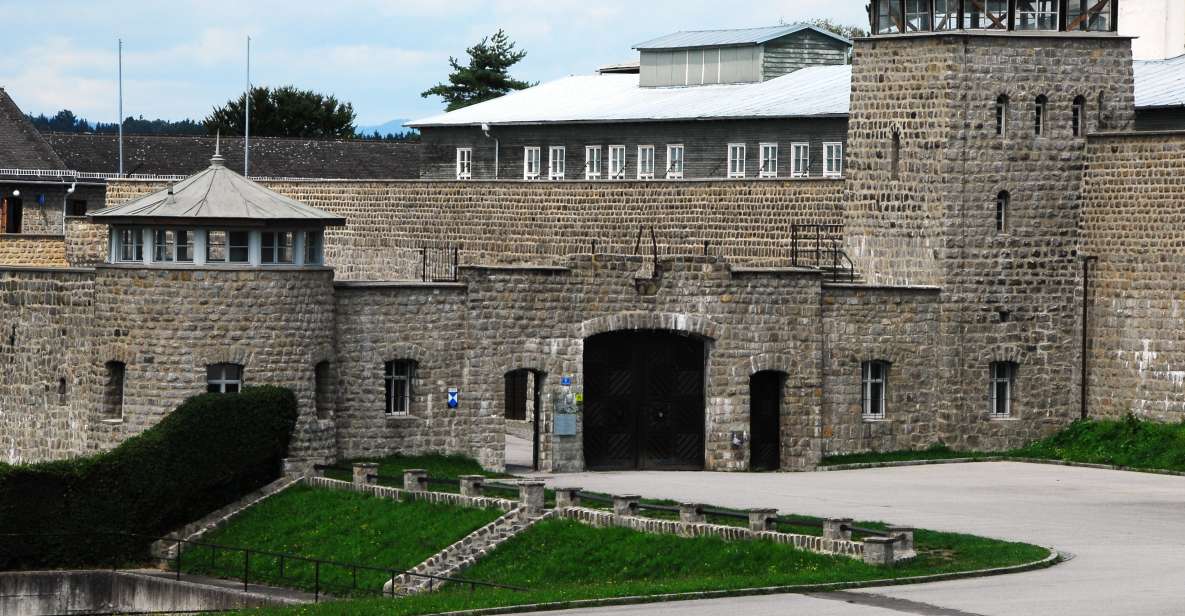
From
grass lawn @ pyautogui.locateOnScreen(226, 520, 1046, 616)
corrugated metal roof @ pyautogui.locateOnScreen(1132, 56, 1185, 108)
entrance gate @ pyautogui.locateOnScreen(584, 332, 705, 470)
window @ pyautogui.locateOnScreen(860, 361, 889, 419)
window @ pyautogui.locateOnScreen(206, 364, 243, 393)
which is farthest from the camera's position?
corrugated metal roof @ pyautogui.locateOnScreen(1132, 56, 1185, 108)

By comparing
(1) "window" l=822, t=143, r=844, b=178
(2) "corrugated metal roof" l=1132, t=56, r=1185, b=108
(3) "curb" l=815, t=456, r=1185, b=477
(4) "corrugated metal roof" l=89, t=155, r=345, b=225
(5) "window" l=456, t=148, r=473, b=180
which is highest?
(2) "corrugated metal roof" l=1132, t=56, r=1185, b=108

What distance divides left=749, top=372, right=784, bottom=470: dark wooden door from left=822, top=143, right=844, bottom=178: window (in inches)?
490

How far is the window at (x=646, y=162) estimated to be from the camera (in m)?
65.8

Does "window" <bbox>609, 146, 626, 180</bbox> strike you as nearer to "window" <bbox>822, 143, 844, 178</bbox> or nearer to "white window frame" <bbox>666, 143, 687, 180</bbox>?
"white window frame" <bbox>666, 143, 687, 180</bbox>

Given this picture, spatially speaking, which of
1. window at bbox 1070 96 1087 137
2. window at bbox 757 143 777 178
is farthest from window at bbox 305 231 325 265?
window at bbox 757 143 777 178

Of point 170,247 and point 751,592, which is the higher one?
point 170,247

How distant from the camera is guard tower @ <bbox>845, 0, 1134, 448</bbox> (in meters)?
48.9

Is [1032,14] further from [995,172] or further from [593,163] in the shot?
[593,163]

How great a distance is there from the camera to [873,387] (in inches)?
1933

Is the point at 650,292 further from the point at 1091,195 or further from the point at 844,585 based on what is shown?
the point at 844,585

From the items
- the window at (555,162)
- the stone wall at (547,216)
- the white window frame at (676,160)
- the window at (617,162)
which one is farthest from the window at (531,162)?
the stone wall at (547,216)

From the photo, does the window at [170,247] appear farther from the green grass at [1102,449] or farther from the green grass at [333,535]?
the green grass at [1102,449]

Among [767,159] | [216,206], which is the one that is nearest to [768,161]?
[767,159]

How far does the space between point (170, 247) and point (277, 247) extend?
1971mm
